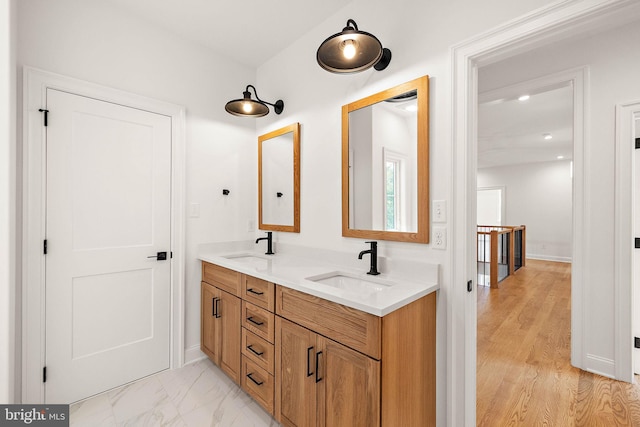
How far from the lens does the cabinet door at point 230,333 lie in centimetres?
203

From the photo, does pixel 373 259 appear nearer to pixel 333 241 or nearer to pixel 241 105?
pixel 333 241

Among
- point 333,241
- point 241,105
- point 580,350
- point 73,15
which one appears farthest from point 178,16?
point 580,350

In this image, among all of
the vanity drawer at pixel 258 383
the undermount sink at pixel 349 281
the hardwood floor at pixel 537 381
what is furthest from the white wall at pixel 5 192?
the hardwood floor at pixel 537 381

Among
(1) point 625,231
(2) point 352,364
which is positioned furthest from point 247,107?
(1) point 625,231

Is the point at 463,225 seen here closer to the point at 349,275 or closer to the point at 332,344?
the point at 349,275

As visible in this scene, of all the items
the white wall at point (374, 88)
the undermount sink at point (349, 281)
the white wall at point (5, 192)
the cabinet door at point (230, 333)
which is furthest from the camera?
the cabinet door at point (230, 333)

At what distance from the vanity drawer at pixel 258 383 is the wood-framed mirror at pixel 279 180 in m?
1.05

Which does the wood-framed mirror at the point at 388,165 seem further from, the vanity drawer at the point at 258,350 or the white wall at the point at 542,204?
the white wall at the point at 542,204

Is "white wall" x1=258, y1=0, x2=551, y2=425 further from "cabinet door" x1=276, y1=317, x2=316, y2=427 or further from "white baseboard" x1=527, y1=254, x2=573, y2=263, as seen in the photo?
"white baseboard" x1=527, y1=254, x2=573, y2=263

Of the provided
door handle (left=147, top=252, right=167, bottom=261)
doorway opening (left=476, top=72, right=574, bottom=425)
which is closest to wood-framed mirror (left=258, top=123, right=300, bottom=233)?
door handle (left=147, top=252, right=167, bottom=261)

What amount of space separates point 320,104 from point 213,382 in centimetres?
228

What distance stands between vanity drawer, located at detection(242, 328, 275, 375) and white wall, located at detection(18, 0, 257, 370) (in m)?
0.85

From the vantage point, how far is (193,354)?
2.50 meters

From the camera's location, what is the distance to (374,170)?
192cm
